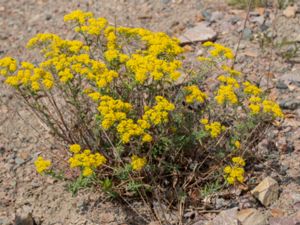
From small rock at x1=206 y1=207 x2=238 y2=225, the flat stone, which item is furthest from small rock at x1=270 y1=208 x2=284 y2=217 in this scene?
the flat stone

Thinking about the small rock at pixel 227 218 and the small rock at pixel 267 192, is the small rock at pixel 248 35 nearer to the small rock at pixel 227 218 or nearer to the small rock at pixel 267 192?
the small rock at pixel 267 192

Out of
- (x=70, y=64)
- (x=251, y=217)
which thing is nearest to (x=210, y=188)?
(x=251, y=217)

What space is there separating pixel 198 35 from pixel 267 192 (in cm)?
292

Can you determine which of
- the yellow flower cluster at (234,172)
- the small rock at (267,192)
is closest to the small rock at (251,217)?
the small rock at (267,192)

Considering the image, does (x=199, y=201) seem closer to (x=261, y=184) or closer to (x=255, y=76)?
(x=261, y=184)

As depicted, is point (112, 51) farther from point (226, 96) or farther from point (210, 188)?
point (210, 188)

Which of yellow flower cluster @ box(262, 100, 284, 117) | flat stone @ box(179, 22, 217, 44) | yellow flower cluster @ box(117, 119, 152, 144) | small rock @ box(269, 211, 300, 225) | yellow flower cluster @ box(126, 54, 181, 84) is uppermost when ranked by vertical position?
yellow flower cluster @ box(126, 54, 181, 84)

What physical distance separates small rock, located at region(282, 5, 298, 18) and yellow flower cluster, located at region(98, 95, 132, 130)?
3.75 metres

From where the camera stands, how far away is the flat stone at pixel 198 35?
6.36 meters

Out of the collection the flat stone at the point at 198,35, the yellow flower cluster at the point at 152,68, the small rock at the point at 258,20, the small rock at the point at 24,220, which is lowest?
the small rock at the point at 24,220

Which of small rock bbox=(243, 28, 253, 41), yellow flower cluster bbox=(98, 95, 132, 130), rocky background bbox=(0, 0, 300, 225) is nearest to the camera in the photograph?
yellow flower cluster bbox=(98, 95, 132, 130)

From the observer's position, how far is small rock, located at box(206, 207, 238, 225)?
13.0 feet

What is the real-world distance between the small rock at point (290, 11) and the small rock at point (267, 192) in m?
3.16

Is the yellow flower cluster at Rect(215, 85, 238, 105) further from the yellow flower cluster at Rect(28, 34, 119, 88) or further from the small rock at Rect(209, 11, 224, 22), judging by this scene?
the small rock at Rect(209, 11, 224, 22)
